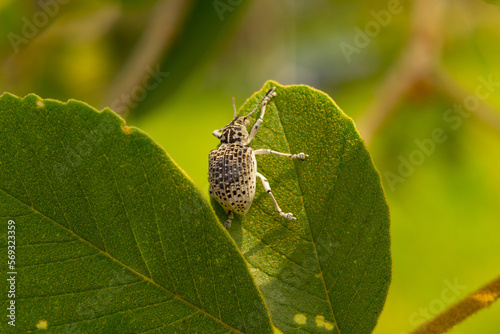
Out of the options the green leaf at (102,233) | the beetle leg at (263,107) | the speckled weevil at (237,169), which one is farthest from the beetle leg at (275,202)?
the green leaf at (102,233)

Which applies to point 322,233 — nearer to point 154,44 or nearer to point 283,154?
point 283,154

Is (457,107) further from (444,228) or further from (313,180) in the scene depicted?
(313,180)

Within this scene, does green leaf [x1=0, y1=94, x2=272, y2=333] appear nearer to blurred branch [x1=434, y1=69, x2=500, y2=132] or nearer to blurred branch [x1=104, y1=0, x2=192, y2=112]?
blurred branch [x1=104, y1=0, x2=192, y2=112]

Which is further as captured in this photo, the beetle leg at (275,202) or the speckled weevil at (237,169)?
the speckled weevil at (237,169)

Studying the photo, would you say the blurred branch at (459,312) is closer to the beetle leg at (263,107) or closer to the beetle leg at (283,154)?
the beetle leg at (283,154)

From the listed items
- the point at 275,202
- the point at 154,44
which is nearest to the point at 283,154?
the point at 275,202

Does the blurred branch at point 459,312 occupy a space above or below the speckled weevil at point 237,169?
above

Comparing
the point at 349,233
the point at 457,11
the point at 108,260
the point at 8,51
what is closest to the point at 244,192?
the point at 349,233
